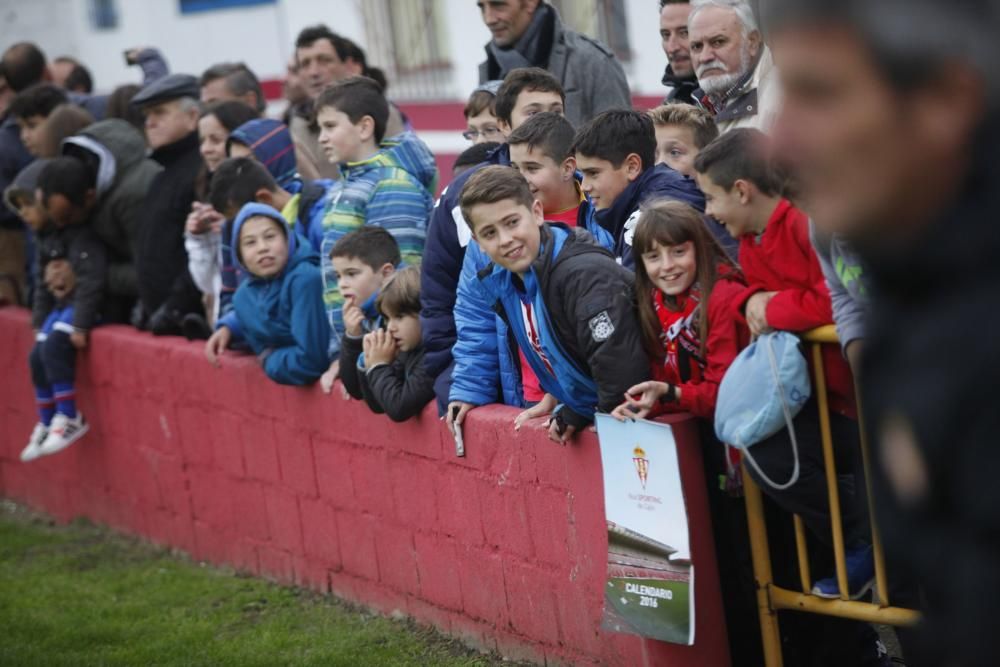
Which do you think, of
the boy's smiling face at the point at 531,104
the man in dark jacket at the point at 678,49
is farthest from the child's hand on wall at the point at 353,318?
the man in dark jacket at the point at 678,49

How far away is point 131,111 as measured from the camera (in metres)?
10.5

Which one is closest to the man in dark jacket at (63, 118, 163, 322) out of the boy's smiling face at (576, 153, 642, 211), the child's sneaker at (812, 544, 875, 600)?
the boy's smiling face at (576, 153, 642, 211)

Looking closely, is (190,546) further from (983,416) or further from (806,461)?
(983,416)

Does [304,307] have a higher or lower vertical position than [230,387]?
higher

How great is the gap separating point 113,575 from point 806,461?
17.9 feet

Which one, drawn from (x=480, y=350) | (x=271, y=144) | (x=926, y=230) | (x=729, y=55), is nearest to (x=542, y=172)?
(x=480, y=350)

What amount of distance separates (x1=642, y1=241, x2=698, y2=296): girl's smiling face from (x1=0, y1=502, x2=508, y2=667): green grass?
2131 millimetres

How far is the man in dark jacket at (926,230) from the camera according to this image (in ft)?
5.43

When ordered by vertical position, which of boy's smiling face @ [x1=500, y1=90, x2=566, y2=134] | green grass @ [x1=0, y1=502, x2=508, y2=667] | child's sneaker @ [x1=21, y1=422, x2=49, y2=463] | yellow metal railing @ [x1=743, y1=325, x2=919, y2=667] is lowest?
green grass @ [x1=0, y1=502, x2=508, y2=667]

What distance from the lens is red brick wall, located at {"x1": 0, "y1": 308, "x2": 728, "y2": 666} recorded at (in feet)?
18.8

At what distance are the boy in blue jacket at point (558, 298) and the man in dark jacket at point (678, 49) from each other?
1872mm

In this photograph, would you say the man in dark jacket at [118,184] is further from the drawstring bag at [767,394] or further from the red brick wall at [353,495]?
the drawstring bag at [767,394]

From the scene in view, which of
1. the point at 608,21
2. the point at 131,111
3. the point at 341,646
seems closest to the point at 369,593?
the point at 341,646

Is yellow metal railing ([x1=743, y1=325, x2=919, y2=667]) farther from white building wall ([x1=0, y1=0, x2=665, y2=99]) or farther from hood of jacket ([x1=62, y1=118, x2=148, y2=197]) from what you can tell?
white building wall ([x1=0, y1=0, x2=665, y2=99])
